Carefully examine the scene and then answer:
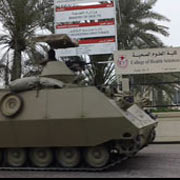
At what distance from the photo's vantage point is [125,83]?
49.5ft

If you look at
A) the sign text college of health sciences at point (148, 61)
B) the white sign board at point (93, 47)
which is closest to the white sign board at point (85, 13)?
the white sign board at point (93, 47)

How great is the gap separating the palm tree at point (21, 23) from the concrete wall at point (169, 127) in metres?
6.48

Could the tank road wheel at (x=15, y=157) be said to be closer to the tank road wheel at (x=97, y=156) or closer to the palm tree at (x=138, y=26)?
the tank road wheel at (x=97, y=156)

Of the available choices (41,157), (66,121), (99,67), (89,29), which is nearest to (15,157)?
(41,157)

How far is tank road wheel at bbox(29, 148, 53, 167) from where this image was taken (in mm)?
9461

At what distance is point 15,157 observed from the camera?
975 centimetres

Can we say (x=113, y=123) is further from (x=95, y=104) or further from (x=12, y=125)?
(x=12, y=125)

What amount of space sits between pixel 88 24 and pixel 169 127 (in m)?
5.47

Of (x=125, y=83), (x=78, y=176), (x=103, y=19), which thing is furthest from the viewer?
(x=103, y=19)

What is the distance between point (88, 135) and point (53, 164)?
46.5 inches

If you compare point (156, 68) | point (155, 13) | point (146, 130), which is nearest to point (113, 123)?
point (146, 130)

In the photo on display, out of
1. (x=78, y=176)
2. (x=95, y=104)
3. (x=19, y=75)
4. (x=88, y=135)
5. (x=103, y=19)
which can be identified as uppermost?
(x=103, y=19)

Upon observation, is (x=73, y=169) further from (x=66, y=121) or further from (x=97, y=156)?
(x=66, y=121)

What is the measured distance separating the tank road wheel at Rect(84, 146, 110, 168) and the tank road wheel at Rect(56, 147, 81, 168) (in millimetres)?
210
